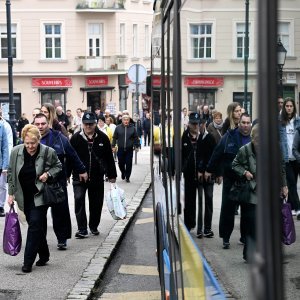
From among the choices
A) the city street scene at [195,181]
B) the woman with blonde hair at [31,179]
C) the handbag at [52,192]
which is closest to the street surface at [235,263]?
the city street scene at [195,181]

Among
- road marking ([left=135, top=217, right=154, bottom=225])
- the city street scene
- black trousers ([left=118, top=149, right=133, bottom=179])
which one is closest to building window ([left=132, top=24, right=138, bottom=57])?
black trousers ([left=118, top=149, right=133, bottom=179])

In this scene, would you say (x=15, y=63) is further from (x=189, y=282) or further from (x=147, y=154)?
(x=189, y=282)

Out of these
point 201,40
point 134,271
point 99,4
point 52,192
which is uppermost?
point 99,4

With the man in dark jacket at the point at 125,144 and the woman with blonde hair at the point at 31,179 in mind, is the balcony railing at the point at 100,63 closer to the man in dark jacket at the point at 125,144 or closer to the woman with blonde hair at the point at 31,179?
the man in dark jacket at the point at 125,144

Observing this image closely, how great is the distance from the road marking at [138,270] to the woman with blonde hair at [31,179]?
112 cm

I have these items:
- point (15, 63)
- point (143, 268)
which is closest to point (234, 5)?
point (143, 268)

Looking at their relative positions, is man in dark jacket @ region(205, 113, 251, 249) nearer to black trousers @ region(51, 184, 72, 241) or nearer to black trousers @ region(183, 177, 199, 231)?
black trousers @ region(183, 177, 199, 231)

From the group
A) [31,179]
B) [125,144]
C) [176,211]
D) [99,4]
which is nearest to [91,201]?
[31,179]

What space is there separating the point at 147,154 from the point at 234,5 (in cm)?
3428

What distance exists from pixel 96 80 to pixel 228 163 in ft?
185

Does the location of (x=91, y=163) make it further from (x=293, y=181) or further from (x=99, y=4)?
(x=99, y=4)

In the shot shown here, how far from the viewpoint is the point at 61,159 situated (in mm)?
11648

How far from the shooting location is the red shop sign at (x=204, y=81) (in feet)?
11.4

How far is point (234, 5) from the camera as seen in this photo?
3.01 m
